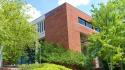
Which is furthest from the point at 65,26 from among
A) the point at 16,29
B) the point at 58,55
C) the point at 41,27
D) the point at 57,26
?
the point at 16,29

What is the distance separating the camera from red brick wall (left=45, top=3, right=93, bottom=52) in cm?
4176

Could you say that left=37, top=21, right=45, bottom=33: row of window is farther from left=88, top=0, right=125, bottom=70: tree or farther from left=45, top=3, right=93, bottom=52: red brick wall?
left=88, top=0, right=125, bottom=70: tree

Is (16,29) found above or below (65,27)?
below

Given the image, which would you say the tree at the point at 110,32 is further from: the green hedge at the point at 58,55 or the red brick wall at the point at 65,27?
the red brick wall at the point at 65,27

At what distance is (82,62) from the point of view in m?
→ 38.2

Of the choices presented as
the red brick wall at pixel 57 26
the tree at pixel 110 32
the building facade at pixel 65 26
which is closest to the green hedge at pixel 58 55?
the building facade at pixel 65 26

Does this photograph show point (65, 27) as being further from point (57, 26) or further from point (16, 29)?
point (16, 29)

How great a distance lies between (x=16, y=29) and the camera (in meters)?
33.9

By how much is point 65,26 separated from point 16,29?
970 centimetres

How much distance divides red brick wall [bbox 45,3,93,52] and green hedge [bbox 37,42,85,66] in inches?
89.1

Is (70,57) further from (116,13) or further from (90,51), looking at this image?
(116,13)

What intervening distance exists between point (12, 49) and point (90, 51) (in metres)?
8.47

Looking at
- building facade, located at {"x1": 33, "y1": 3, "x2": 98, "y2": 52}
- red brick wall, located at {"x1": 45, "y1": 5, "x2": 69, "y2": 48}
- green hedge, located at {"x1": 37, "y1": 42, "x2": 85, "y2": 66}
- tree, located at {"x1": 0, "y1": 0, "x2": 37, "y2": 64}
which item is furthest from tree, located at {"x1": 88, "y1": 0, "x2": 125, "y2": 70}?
red brick wall, located at {"x1": 45, "y1": 5, "x2": 69, "y2": 48}

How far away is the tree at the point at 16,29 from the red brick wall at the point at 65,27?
602 cm
